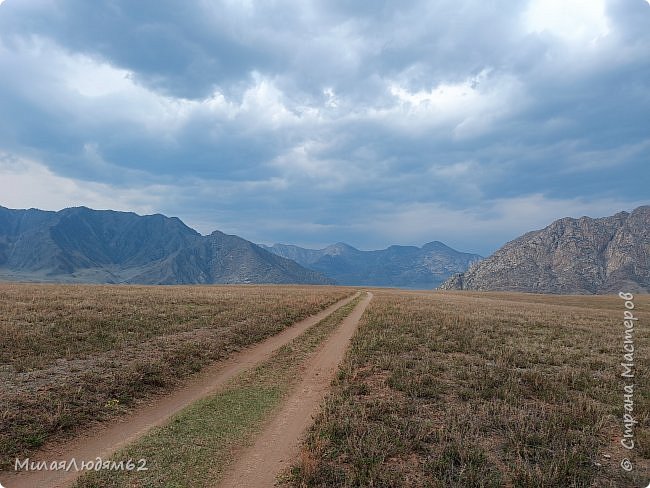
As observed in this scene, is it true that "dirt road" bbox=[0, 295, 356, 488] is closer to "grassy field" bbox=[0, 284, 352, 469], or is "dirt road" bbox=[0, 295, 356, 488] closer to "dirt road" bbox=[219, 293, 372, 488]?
"grassy field" bbox=[0, 284, 352, 469]

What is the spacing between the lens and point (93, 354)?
17.4m

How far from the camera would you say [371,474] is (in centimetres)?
829

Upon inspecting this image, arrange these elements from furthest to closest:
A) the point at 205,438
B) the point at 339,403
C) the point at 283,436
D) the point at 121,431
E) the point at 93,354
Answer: the point at 93,354, the point at 339,403, the point at 121,431, the point at 283,436, the point at 205,438

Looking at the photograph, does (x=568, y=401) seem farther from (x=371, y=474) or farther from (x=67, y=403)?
(x=67, y=403)

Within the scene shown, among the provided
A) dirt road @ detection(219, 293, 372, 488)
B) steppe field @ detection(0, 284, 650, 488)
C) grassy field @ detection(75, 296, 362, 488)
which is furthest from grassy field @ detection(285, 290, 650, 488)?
grassy field @ detection(75, 296, 362, 488)

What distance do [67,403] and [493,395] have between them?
1460 cm

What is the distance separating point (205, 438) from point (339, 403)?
14.7 feet

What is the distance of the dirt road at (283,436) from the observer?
27.7 feet

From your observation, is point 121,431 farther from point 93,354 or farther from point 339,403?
point 93,354

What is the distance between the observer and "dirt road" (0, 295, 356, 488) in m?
8.48

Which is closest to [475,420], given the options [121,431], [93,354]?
[121,431]

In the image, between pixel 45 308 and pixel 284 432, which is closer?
pixel 284 432

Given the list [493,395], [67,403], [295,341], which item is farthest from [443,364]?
[67,403]

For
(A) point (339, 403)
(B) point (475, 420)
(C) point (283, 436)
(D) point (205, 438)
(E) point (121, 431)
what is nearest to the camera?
(D) point (205, 438)
